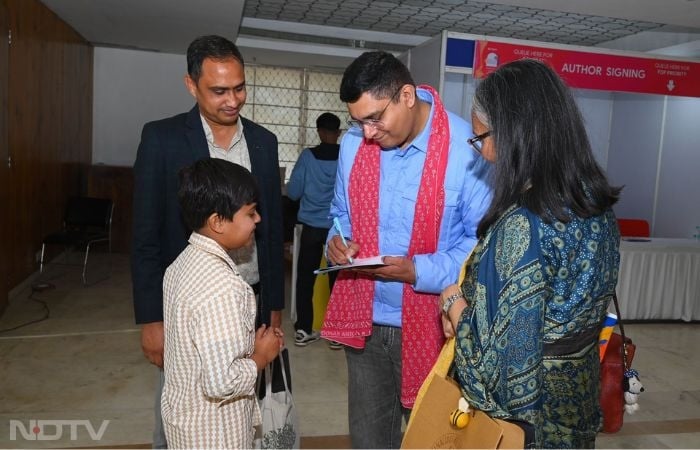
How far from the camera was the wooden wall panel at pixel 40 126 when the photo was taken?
18.0 ft

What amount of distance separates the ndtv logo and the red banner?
3.74 m

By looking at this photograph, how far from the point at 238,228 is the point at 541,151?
83 centimetres

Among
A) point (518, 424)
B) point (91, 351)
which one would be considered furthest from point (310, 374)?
point (518, 424)

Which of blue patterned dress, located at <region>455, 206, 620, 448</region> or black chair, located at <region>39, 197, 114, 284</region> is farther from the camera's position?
black chair, located at <region>39, 197, 114, 284</region>

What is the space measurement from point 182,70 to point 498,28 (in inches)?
184

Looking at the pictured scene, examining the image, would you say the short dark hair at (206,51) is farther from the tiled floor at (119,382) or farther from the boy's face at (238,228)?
the tiled floor at (119,382)

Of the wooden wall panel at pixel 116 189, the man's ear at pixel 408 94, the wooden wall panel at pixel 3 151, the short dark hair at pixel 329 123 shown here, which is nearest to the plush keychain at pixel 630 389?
the man's ear at pixel 408 94

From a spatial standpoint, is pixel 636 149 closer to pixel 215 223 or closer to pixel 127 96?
pixel 127 96

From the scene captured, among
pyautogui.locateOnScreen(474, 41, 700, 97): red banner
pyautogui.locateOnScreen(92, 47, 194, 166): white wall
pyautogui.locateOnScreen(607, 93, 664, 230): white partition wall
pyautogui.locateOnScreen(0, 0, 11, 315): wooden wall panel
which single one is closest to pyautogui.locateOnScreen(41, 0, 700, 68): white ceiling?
pyautogui.locateOnScreen(92, 47, 194, 166): white wall

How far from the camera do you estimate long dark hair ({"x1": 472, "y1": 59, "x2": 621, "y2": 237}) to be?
1.16 m

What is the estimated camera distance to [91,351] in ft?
14.0

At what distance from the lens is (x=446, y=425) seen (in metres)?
1.35

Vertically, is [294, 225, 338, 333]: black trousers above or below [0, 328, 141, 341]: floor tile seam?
above

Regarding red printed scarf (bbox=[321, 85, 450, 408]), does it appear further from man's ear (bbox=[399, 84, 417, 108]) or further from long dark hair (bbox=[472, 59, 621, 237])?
long dark hair (bbox=[472, 59, 621, 237])
